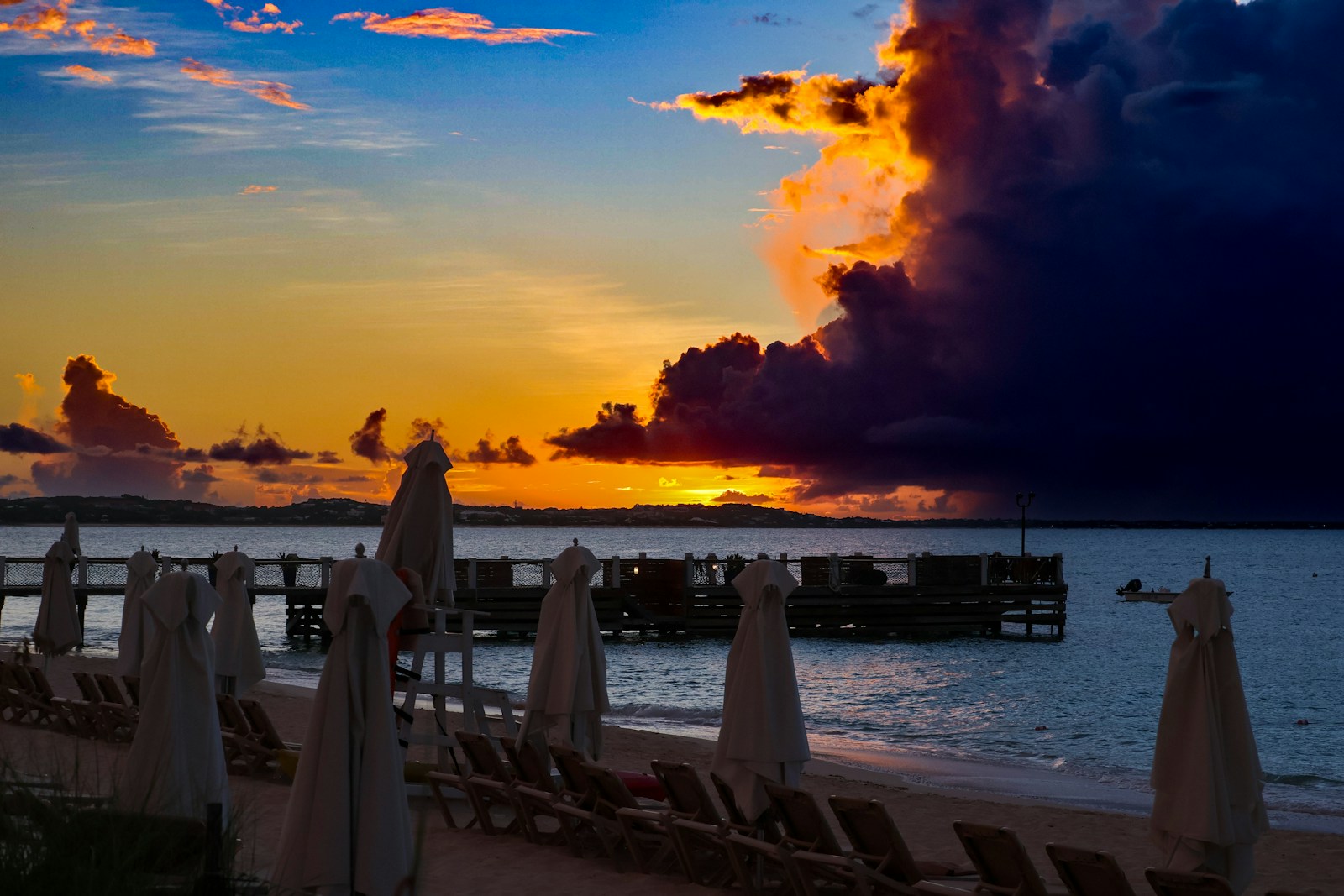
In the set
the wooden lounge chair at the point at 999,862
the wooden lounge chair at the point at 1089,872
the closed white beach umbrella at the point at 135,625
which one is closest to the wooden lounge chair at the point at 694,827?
the wooden lounge chair at the point at 999,862

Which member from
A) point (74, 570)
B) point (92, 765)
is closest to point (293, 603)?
point (74, 570)

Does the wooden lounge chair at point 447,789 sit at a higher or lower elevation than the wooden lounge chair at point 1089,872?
lower

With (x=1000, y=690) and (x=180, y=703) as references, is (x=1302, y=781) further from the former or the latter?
(x=180, y=703)

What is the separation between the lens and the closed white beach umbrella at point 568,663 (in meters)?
11.9

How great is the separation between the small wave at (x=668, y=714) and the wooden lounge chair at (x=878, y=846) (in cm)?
1739

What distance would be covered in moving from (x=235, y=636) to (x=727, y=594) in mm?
26049

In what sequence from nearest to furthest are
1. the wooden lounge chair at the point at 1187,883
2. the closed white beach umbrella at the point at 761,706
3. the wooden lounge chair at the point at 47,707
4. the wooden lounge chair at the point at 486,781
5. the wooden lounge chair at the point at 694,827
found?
the wooden lounge chair at the point at 1187,883, the wooden lounge chair at the point at 694,827, the closed white beach umbrella at the point at 761,706, the wooden lounge chair at the point at 486,781, the wooden lounge chair at the point at 47,707

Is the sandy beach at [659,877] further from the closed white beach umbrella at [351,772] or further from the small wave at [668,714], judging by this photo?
the small wave at [668,714]

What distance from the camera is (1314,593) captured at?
308 ft

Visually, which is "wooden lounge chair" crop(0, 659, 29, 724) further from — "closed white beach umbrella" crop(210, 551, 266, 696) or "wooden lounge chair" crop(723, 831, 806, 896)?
"wooden lounge chair" crop(723, 831, 806, 896)

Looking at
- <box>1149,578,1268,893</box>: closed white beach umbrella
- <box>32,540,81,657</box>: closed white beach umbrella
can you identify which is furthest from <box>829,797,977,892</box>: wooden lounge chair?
<box>32,540,81,657</box>: closed white beach umbrella

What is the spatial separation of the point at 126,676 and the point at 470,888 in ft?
28.4

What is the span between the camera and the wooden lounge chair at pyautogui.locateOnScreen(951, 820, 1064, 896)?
7.09 meters

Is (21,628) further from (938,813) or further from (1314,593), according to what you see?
(1314,593)
